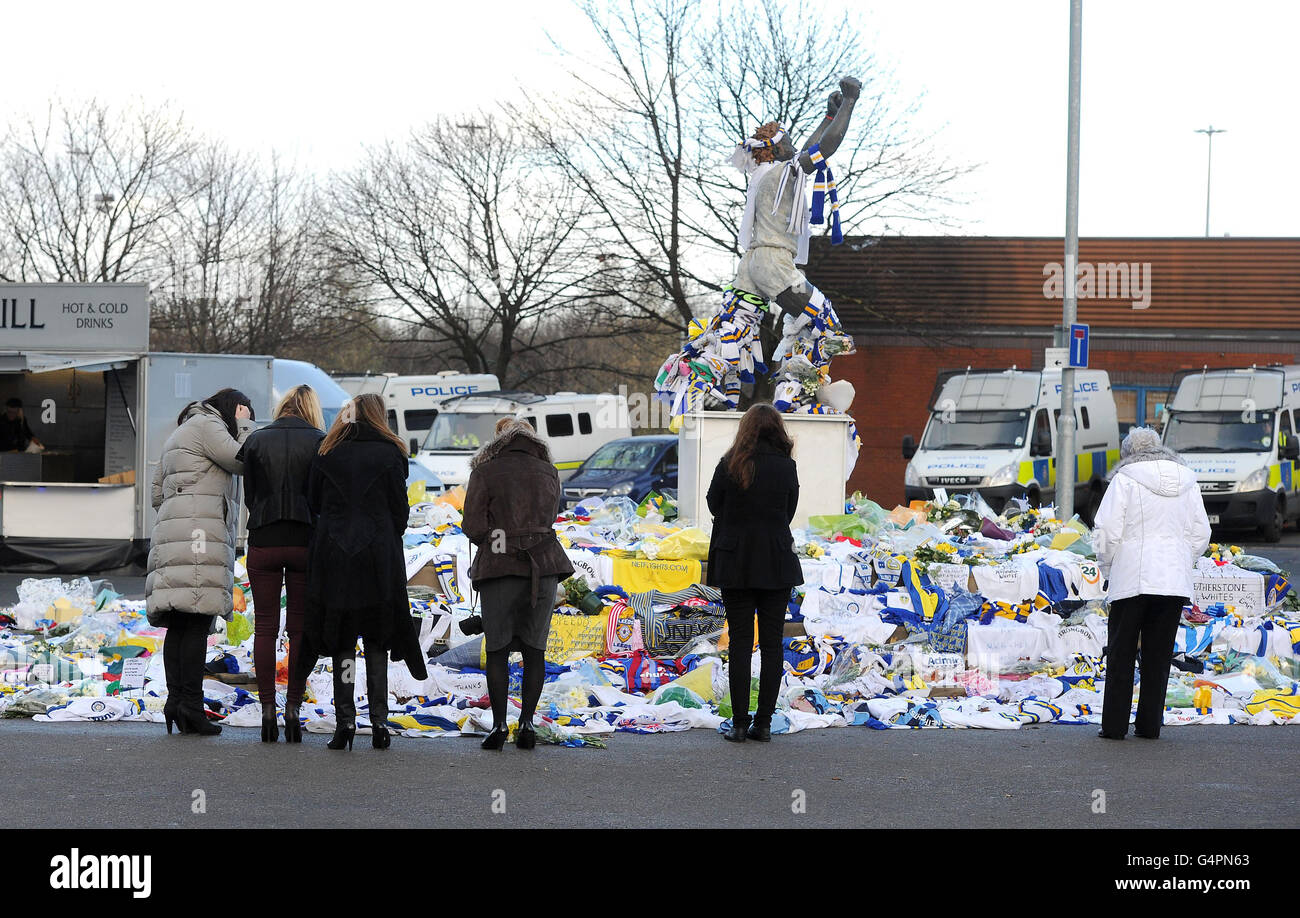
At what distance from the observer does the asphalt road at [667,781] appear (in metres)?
6.10

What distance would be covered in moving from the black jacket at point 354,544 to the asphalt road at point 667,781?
0.65 metres

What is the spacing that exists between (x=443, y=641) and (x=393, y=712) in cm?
178

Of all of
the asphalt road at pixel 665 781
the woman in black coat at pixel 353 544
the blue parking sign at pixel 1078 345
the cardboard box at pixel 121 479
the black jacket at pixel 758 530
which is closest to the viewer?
the asphalt road at pixel 665 781

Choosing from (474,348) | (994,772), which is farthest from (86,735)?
(474,348)

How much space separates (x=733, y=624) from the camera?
8.06 m

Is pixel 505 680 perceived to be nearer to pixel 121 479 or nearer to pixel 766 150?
pixel 766 150

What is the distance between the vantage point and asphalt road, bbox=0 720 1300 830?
609 cm

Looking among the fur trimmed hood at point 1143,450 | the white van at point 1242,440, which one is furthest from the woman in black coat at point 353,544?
the white van at point 1242,440

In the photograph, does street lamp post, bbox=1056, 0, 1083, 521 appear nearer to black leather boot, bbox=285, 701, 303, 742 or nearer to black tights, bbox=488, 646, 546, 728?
black tights, bbox=488, 646, 546, 728

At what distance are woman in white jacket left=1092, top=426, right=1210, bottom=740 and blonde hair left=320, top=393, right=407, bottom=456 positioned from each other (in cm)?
384

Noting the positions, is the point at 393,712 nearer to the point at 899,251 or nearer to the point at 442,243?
A: the point at 899,251

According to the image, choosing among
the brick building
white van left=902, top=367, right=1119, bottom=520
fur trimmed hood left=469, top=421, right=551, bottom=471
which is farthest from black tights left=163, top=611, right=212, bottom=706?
the brick building

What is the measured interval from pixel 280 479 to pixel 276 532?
28 centimetres

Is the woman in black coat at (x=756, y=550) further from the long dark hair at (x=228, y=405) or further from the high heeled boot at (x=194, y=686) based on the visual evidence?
the high heeled boot at (x=194, y=686)
